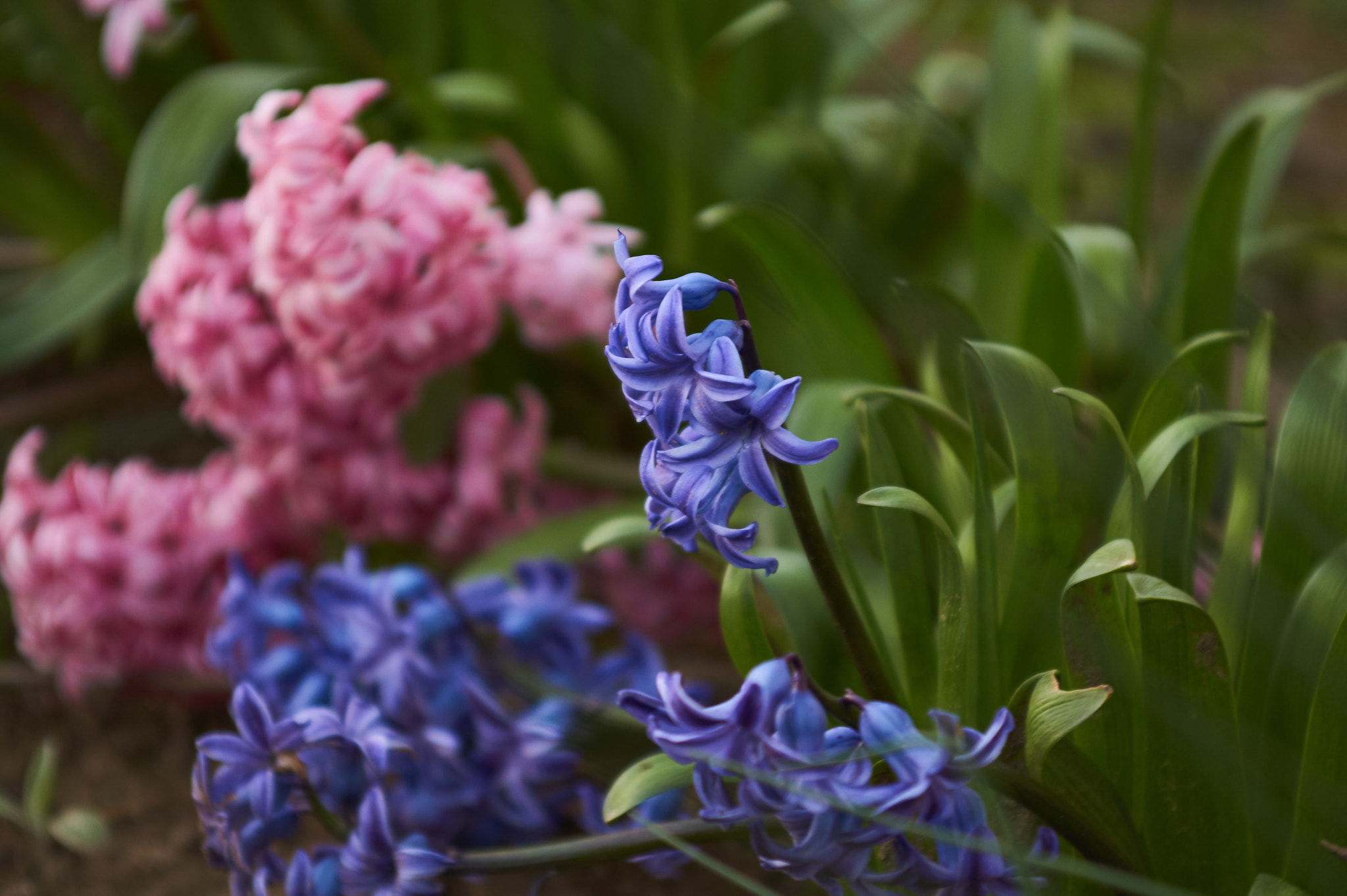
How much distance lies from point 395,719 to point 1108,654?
51 centimetres

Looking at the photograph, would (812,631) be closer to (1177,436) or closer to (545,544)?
(1177,436)

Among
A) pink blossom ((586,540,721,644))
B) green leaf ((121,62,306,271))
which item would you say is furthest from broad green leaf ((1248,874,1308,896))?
green leaf ((121,62,306,271))

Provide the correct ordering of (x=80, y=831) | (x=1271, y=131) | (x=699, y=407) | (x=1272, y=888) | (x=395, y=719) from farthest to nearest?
(x=1271, y=131) → (x=80, y=831) → (x=395, y=719) → (x=1272, y=888) → (x=699, y=407)

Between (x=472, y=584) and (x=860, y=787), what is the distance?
0.46 metres

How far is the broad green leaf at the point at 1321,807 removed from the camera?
581 millimetres

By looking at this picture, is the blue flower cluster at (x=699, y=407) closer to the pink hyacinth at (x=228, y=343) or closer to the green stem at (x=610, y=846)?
the green stem at (x=610, y=846)

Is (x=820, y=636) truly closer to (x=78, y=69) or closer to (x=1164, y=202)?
(x=78, y=69)

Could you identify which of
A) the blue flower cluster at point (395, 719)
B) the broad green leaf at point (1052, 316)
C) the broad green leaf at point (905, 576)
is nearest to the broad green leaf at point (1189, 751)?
the broad green leaf at point (905, 576)

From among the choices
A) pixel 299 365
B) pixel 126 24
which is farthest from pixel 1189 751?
pixel 126 24

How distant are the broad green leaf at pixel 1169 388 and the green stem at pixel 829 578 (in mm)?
256

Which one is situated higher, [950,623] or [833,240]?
[833,240]

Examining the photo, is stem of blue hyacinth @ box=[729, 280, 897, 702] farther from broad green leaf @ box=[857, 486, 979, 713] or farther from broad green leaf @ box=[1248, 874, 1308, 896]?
broad green leaf @ box=[1248, 874, 1308, 896]

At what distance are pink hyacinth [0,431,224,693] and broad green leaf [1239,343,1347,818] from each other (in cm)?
90

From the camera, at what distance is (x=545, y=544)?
3.40 feet
